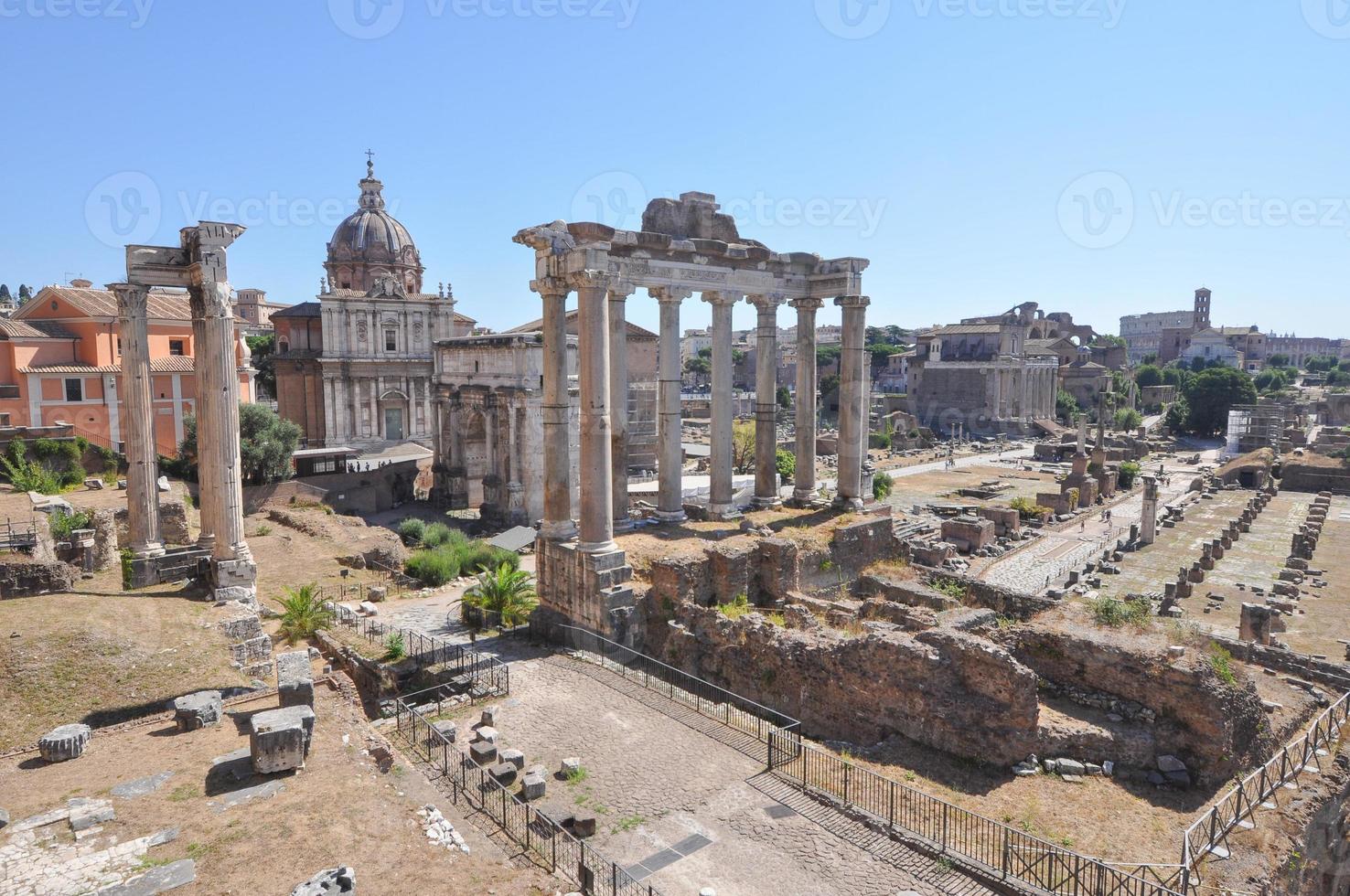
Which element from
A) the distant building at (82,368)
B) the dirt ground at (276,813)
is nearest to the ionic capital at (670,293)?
the dirt ground at (276,813)

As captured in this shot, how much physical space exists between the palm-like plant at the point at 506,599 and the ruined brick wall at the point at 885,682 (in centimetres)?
498

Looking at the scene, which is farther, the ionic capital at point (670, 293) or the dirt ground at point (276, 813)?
the ionic capital at point (670, 293)

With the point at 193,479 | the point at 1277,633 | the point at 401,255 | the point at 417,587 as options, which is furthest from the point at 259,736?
the point at 401,255

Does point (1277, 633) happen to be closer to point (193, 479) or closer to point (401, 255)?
point (193, 479)

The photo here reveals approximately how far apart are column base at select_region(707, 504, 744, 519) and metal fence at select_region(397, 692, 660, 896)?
10282mm

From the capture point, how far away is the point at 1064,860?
347 inches

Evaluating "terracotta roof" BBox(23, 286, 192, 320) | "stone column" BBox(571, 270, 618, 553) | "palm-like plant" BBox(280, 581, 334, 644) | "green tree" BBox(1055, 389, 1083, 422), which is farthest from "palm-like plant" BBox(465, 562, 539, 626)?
"green tree" BBox(1055, 389, 1083, 422)

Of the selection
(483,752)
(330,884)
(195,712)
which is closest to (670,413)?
(483,752)

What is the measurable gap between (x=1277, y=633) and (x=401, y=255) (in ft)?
177

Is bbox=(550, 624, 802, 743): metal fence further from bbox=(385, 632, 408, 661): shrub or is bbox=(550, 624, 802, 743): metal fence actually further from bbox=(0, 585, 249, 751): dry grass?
bbox=(0, 585, 249, 751): dry grass

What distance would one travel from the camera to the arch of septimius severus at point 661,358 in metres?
16.2

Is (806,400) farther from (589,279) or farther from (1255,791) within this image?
(1255,791)

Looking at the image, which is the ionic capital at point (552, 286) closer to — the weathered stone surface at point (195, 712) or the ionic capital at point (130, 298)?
the ionic capital at point (130, 298)

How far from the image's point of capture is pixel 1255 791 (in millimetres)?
10609
